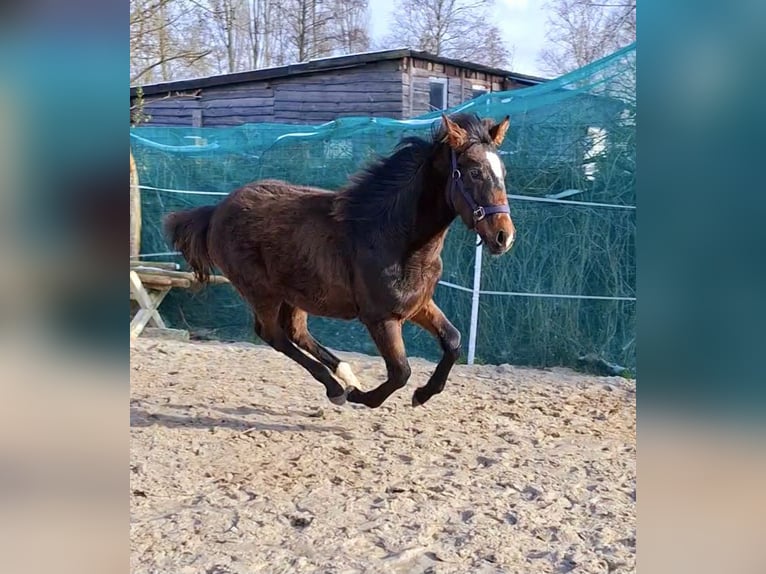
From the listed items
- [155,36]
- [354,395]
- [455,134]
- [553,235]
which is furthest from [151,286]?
[455,134]

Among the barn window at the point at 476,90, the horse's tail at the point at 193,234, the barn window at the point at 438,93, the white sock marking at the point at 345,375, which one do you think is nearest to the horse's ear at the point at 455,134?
the white sock marking at the point at 345,375

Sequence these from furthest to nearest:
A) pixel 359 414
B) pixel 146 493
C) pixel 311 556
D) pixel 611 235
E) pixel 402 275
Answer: pixel 611 235 → pixel 359 414 → pixel 402 275 → pixel 146 493 → pixel 311 556

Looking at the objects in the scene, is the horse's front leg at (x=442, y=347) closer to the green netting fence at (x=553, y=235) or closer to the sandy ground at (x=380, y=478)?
the sandy ground at (x=380, y=478)

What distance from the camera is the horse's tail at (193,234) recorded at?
475 centimetres

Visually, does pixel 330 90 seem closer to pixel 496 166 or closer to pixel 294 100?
pixel 294 100

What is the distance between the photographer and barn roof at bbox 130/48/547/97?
33.6ft

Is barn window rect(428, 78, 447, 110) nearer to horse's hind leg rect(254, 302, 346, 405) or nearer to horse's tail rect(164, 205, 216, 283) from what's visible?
horse's tail rect(164, 205, 216, 283)

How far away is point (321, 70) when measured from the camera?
35.6 ft

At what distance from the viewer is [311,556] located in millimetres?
2705

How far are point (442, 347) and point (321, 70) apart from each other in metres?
7.90

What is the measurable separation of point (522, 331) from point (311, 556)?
173 inches

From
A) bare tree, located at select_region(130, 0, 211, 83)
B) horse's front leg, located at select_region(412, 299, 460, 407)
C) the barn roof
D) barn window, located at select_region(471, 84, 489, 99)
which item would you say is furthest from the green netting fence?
barn window, located at select_region(471, 84, 489, 99)
